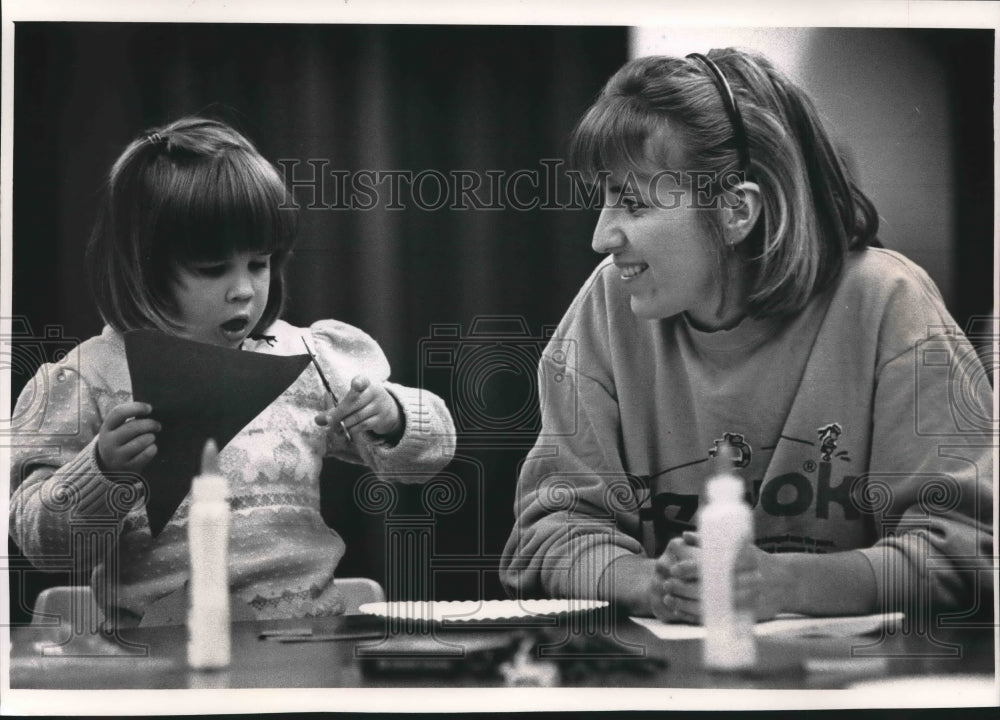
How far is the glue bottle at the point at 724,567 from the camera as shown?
7.68ft

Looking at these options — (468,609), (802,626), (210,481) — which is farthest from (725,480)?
(210,481)

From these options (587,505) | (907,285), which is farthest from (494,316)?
(907,285)

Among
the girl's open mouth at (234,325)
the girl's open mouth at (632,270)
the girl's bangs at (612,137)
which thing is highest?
the girl's bangs at (612,137)

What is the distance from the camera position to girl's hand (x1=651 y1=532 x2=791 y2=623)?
2354mm

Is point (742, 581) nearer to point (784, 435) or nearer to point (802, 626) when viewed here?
point (802, 626)

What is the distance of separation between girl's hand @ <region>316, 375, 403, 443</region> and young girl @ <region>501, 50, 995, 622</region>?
30 cm

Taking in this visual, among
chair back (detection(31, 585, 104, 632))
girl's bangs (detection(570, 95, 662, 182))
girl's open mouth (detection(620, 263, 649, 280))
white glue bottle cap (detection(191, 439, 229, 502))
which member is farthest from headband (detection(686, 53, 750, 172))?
chair back (detection(31, 585, 104, 632))

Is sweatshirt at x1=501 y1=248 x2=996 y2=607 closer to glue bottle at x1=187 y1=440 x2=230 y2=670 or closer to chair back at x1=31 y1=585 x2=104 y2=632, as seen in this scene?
glue bottle at x1=187 y1=440 x2=230 y2=670

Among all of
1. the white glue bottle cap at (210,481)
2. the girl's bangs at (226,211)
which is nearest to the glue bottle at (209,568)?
the white glue bottle cap at (210,481)

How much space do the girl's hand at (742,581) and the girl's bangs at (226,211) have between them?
3.33 feet

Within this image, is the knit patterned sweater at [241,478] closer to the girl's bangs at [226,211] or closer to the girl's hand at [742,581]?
the girl's bangs at [226,211]

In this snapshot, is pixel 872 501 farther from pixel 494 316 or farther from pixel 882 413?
pixel 494 316

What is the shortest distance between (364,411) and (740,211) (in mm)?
861

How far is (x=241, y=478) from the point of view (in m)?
2.38
